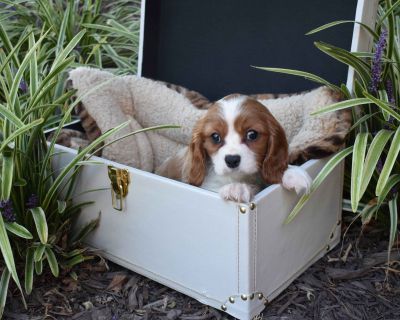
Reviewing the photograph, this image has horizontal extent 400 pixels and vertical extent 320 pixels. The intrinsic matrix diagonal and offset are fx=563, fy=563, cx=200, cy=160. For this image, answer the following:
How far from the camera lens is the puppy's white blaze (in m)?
2.07

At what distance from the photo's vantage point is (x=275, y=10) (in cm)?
289

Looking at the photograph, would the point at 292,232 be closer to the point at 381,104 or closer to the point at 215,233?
the point at 215,233

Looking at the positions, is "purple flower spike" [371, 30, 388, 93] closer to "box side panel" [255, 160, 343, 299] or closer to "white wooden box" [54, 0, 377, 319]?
"white wooden box" [54, 0, 377, 319]

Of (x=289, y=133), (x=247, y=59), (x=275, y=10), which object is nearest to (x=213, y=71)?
(x=247, y=59)

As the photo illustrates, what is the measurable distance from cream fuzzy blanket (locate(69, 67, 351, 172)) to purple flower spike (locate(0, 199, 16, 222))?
550mm

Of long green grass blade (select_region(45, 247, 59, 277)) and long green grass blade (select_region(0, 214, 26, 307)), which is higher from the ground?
long green grass blade (select_region(0, 214, 26, 307))

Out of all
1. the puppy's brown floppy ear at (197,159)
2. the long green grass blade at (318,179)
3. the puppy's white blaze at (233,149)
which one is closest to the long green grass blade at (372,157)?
the long green grass blade at (318,179)

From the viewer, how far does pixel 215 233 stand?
207 centimetres

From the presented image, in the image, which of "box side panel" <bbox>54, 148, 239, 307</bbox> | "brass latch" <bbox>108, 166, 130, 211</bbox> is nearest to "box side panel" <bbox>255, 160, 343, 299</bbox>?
"box side panel" <bbox>54, 148, 239, 307</bbox>

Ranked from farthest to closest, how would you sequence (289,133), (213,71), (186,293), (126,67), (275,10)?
(126,67), (213,71), (275,10), (289,133), (186,293)

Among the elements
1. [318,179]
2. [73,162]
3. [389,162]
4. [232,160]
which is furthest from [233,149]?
[73,162]

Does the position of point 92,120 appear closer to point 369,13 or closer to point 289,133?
point 289,133

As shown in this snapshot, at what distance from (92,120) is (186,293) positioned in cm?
96

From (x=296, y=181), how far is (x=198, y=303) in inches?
26.0
